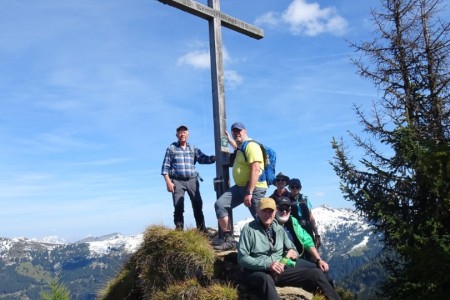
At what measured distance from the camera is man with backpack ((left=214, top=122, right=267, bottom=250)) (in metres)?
7.46

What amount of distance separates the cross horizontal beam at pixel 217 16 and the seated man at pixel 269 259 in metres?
4.32

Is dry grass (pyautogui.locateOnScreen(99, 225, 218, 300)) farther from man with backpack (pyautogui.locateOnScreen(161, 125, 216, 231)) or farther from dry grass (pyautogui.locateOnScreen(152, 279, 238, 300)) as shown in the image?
man with backpack (pyautogui.locateOnScreen(161, 125, 216, 231))

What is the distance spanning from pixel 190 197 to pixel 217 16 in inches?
157

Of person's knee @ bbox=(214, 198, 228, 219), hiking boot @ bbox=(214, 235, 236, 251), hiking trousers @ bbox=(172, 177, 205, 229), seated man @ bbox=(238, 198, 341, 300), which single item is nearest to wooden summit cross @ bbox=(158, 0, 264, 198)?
hiking trousers @ bbox=(172, 177, 205, 229)

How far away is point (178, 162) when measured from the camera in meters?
8.75

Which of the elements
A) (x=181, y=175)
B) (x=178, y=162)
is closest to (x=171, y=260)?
(x=181, y=175)

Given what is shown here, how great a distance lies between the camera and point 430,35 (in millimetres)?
13180

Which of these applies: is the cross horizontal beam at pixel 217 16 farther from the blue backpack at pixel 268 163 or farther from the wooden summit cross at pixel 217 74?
the blue backpack at pixel 268 163

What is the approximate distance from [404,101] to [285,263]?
8151mm

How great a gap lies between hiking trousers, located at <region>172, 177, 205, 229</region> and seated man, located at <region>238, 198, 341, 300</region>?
2.42m

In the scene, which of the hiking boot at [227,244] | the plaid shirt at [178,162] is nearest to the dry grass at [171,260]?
the hiking boot at [227,244]

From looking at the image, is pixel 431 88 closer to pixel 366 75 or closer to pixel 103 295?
pixel 366 75

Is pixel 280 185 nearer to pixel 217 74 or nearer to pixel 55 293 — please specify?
pixel 217 74

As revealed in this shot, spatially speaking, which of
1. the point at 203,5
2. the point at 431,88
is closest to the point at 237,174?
the point at 203,5
